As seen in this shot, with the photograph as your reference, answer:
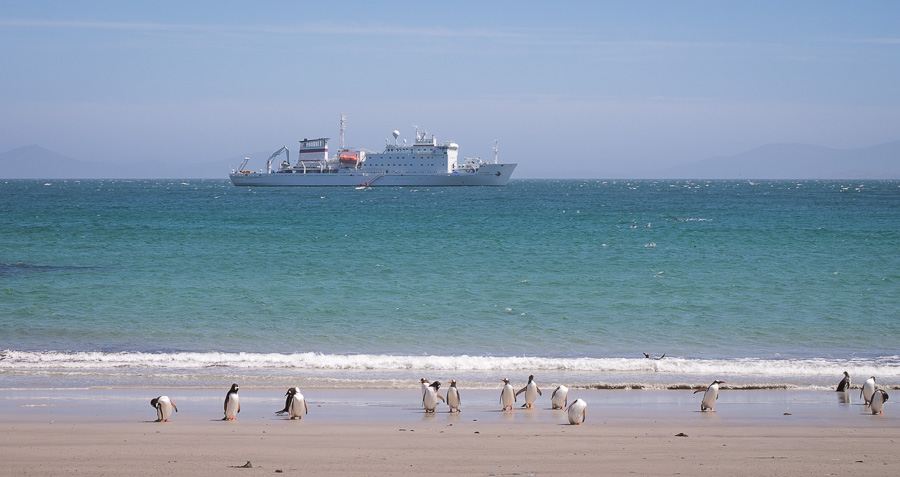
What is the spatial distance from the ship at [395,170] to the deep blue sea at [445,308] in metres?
63.5

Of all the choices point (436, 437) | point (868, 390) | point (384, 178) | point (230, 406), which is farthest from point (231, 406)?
point (384, 178)

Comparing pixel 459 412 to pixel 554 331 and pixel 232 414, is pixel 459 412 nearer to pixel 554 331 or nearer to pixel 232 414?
pixel 232 414

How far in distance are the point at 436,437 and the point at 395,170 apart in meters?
89.6

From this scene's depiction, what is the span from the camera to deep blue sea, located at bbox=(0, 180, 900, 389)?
38.2 feet

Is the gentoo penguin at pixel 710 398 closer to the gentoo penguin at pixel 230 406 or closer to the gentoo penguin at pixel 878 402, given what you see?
the gentoo penguin at pixel 878 402

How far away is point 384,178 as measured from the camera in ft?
314

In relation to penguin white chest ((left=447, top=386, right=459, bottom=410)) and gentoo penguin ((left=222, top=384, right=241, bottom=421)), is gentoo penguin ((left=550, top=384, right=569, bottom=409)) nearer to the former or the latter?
penguin white chest ((left=447, top=386, right=459, bottom=410))

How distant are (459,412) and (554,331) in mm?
5964

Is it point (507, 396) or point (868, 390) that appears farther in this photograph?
point (868, 390)

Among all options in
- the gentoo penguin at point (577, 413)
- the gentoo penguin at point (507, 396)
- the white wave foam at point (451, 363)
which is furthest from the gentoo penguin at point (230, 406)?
the white wave foam at point (451, 363)

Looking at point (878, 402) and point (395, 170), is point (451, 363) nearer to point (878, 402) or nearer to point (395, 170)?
point (878, 402)

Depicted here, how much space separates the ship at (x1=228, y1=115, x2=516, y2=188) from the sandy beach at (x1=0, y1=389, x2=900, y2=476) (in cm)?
8635

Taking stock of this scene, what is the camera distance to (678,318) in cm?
1566

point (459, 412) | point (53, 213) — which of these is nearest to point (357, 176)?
point (53, 213)
